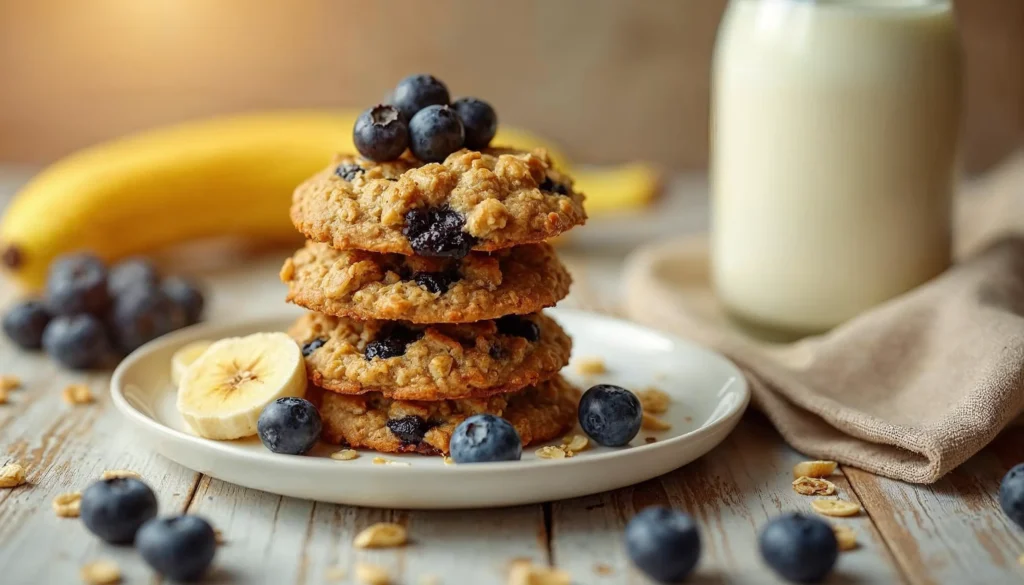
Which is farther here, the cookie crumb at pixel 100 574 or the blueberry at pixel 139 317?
the blueberry at pixel 139 317

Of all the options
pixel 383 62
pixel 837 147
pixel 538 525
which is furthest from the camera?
pixel 383 62

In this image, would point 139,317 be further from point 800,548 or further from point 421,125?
point 800,548

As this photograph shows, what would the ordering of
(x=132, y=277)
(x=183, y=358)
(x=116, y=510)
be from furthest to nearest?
(x=132, y=277)
(x=183, y=358)
(x=116, y=510)

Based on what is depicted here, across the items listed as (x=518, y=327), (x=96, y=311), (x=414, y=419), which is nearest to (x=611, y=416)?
(x=518, y=327)

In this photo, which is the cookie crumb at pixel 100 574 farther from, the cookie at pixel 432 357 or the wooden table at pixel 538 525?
the cookie at pixel 432 357

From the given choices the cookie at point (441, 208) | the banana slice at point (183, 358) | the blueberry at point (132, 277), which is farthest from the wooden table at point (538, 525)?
the blueberry at point (132, 277)

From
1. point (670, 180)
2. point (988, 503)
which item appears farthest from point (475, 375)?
point (670, 180)
